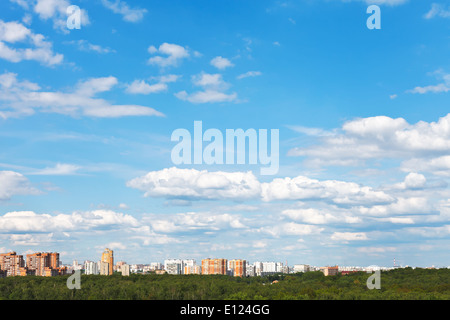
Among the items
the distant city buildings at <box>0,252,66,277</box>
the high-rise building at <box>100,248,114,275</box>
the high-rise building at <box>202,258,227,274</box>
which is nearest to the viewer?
the distant city buildings at <box>0,252,66,277</box>

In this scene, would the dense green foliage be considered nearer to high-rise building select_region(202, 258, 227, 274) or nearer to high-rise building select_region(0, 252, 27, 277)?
high-rise building select_region(0, 252, 27, 277)

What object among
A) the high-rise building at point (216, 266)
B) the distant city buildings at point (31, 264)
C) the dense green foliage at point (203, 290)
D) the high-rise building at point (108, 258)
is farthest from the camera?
the high-rise building at point (216, 266)

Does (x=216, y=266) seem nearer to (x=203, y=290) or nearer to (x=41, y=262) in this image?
(x=41, y=262)

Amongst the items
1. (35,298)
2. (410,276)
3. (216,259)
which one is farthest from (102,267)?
(410,276)

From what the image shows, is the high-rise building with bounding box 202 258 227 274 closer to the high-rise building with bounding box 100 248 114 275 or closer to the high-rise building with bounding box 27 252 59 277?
the high-rise building with bounding box 100 248 114 275

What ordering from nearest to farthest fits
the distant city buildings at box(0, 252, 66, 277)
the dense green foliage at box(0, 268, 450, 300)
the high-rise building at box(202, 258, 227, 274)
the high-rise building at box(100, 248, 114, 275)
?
the dense green foliage at box(0, 268, 450, 300) → the distant city buildings at box(0, 252, 66, 277) → the high-rise building at box(100, 248, 114, 275) → the high-rise building at box(202, 258, 227, 274)

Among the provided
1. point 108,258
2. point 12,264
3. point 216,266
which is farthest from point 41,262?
point 216,266

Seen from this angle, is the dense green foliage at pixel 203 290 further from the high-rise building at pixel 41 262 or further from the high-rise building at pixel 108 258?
the high-rise building at pixel 41 262

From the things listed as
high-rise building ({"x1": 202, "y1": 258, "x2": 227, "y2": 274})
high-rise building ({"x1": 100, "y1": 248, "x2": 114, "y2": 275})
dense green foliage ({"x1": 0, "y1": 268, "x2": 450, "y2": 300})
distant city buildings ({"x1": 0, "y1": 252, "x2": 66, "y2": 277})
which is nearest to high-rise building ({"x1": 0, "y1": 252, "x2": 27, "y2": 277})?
distant city buildings ({"x1": 0, "y1": 252, "x2": 66, "y2": 277})

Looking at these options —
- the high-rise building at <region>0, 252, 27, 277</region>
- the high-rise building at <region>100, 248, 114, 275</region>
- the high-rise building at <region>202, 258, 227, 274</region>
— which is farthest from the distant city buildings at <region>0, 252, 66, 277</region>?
the high-rise building at <region>202, 258, 227, 274</region>

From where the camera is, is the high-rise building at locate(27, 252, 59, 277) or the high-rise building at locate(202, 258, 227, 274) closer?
the high-rise building at locate(27, 252, 59, 277)

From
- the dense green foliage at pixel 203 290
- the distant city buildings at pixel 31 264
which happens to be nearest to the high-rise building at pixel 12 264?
the distant city buildings at pixel 31 264
